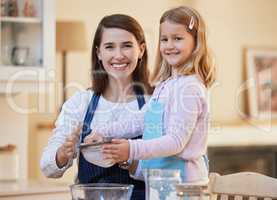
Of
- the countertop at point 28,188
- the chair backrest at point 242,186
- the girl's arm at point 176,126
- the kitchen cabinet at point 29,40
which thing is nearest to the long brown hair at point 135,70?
the girl's arm at point 176,126

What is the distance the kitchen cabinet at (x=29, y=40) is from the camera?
3.18 metres

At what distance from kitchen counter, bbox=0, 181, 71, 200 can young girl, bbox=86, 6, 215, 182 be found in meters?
1.03

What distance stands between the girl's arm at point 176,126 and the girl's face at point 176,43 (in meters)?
0.09

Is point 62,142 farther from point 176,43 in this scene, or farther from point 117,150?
point 176,43

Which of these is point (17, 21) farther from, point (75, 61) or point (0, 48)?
point (75, 61)

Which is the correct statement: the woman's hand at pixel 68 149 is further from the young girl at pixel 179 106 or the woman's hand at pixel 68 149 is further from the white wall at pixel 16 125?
the white wall at pixel 16 125

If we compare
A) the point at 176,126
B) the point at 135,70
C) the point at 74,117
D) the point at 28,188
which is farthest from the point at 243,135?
the point at 176,126

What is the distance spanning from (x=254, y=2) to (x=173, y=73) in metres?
3.59

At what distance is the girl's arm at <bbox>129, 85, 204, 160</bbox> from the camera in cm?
171

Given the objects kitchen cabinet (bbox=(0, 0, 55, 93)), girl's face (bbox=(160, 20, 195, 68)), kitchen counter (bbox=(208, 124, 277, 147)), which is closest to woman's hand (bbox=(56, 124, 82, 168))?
girl's face (bbox=(160, 20, 195, 68))

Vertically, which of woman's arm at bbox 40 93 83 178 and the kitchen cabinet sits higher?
the kitchen cabinet

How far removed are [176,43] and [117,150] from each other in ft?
1.22

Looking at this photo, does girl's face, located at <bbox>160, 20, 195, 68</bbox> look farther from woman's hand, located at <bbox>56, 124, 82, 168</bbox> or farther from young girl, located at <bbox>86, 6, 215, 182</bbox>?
woman's hand, located at <bbox>56, 124, 82, 168</bbox>

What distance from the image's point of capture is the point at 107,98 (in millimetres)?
2018
